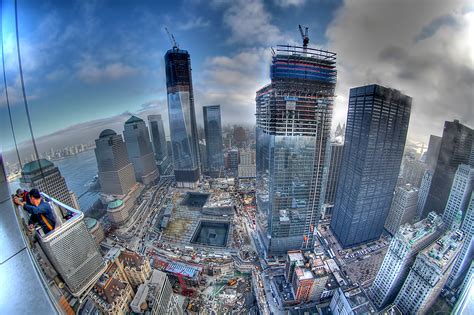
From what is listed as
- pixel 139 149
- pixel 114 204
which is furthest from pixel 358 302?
pixel 139 149

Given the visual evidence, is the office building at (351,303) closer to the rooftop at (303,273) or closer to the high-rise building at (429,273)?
the rooftop at (303,273)

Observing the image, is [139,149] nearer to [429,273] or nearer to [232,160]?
[232,160]

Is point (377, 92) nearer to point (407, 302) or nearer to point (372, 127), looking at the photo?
point (372, 127)

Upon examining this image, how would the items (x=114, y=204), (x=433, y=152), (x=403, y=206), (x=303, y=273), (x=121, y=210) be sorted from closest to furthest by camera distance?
(x=303, y=273) < (x=433, y=152) < (x=403, y=206) < (x=114, y=204) < (x=121, y=210)

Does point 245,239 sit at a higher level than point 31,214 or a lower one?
lower

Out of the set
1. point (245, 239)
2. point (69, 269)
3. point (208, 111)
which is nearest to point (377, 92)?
point (245, 239)

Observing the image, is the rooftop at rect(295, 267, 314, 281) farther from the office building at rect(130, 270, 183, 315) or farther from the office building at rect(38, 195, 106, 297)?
the office building at rect(38, 195, 106, 297)
